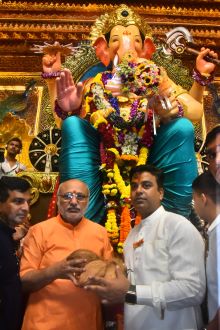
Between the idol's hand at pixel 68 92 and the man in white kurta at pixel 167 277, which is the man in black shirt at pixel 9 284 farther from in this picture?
the idol's hand at pixel 68 92

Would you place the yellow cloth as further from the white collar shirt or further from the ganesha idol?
the white collar shirt

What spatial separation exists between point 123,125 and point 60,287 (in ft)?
3.68

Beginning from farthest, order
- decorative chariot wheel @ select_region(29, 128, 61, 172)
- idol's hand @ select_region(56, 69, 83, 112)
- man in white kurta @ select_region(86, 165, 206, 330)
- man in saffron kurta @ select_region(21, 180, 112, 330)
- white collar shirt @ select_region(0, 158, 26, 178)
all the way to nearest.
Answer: decorative chariot wheel @ select_region(29, 128, 61, 172) → white collar shirt @ select_region(0, 158, 26, 178) → idol's hand @ select_region(56, 69, 83, 112) → man in saffron kurta @ select_region(21, 180, 112, 330) → man in white kurta @ select_region(86, 165, 206, 330)

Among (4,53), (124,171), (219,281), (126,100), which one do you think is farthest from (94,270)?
(4,53)

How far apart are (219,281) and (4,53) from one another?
342 cm

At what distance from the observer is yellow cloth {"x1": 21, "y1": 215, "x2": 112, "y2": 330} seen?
1.53 meters

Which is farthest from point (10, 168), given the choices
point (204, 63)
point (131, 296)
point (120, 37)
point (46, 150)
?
point (131, 296)

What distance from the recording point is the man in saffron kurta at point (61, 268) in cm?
152

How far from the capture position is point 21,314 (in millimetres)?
1563

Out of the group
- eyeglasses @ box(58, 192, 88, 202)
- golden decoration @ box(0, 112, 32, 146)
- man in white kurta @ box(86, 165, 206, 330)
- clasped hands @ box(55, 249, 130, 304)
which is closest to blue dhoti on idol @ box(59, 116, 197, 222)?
eyeglasses @ box(58, 192, 88, 202)

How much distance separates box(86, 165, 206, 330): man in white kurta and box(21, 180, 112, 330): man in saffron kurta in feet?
0.40

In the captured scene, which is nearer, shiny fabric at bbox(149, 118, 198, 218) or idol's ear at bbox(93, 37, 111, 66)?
shiny fabric at bbox(149, 118, 198, 218)

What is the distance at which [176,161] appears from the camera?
2.40m

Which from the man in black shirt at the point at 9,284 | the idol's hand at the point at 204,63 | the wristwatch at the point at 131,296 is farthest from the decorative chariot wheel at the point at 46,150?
the wristwatch at the point at 131,296
